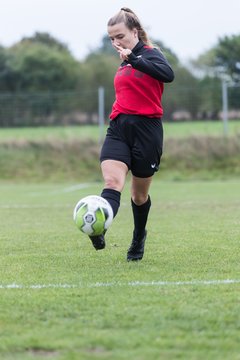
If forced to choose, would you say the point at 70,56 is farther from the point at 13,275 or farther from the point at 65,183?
the point at 13,275

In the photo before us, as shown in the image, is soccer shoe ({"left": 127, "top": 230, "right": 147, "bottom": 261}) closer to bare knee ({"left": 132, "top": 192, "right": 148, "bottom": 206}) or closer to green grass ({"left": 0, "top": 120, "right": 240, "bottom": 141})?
bare knee ({"left": 132, "top": 192, "right": 148, "bottom": 206})

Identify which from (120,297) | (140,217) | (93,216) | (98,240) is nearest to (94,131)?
(140,217)

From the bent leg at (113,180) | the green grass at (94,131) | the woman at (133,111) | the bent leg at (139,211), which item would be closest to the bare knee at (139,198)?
the bent leg at (139,211)

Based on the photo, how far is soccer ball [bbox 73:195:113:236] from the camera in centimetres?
535

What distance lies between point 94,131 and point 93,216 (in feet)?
78.5

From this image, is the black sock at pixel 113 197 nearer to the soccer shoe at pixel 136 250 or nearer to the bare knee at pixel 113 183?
the bare knee at pixel 113 183

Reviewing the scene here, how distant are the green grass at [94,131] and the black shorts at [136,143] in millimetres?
21225

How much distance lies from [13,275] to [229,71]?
30.0 metres

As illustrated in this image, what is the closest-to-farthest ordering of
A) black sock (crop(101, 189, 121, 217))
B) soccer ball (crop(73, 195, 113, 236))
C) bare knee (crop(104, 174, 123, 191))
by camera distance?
soccer ball (crop(73, 195, 113, 236)) < black sock (crop(101, 189, 121, 217)) < bare knee (crop(104, 174, 123, 191))

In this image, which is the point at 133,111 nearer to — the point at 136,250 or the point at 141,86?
the point at 141,86

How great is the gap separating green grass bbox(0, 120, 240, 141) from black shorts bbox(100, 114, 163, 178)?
21.2 m

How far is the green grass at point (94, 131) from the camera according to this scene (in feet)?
A: 90.3

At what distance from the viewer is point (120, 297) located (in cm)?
459

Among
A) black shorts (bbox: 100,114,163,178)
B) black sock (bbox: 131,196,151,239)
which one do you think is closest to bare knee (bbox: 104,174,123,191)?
black shorts (bbox: 100,114,163,178)
